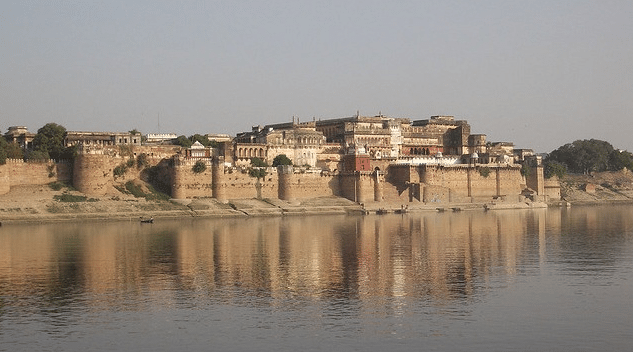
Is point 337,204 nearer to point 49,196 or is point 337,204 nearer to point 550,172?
point 49,196

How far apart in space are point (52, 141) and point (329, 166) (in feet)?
67.2

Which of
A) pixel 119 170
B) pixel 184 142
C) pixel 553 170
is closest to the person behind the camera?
pixel 119 170

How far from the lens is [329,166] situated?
71.1 metres

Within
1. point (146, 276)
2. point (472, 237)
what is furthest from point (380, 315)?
point (472, 237)

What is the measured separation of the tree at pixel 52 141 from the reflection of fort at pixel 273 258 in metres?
11.0

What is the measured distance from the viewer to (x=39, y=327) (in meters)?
20.9

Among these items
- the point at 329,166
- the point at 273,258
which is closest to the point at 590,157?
the point at 329,166

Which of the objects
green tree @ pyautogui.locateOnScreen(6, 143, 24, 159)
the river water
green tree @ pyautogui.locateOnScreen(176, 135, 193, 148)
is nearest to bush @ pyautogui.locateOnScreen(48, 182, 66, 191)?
green tree @ pyautogui.locateOnScreen(6, 143, 24, 159)

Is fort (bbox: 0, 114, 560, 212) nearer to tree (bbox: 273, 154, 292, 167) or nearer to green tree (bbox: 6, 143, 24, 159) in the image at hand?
tree (bbox: 273, 154, 292, 167)

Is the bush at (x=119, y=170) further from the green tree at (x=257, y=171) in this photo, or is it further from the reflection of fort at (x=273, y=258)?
the reflection of fort at (x=273, y=258)

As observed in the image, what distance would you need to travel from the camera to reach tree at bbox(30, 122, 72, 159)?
58.4 m

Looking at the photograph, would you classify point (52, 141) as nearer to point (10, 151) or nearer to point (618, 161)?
point (10, 151)

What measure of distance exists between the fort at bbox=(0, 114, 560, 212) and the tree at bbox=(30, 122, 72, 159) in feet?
4.02

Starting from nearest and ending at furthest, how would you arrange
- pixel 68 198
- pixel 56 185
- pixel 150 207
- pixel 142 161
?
pixel 68 198 < pixel 56 185 < pixel 150 207 < pixel 142 161
